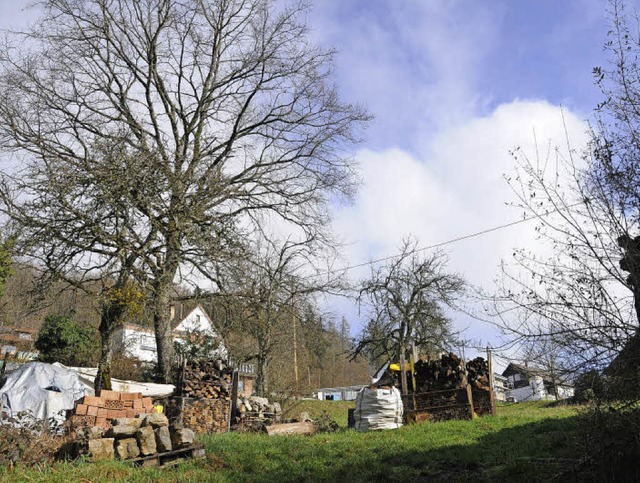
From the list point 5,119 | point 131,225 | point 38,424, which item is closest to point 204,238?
point 131,225

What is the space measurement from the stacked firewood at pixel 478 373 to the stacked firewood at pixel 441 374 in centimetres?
64

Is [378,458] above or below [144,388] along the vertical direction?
below

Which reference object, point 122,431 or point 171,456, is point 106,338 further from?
point 171,456

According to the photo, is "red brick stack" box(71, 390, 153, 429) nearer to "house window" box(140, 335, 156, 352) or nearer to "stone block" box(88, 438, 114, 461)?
"stone block" box(88, 438, 114, 461)

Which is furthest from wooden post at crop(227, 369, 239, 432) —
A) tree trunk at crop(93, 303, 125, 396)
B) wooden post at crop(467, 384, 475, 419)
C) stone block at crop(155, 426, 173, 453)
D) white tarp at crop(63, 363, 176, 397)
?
wooden post at crop(467, 384, 475, 419)

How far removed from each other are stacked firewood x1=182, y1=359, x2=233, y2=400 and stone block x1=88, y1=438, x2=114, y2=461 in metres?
5.67

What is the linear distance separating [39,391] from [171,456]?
15.7 feet

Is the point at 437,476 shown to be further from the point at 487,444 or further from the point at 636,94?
the point at 636,94

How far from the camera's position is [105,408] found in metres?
10.7

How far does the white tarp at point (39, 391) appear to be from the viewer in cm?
1166

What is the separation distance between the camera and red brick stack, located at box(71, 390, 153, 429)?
33.6ft

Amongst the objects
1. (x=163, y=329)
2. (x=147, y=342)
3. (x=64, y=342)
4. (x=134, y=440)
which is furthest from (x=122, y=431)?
(x=147, y=342)

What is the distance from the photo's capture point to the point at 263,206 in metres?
19.4

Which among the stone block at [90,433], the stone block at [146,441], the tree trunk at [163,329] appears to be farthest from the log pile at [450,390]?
the stone block at [90,433]
